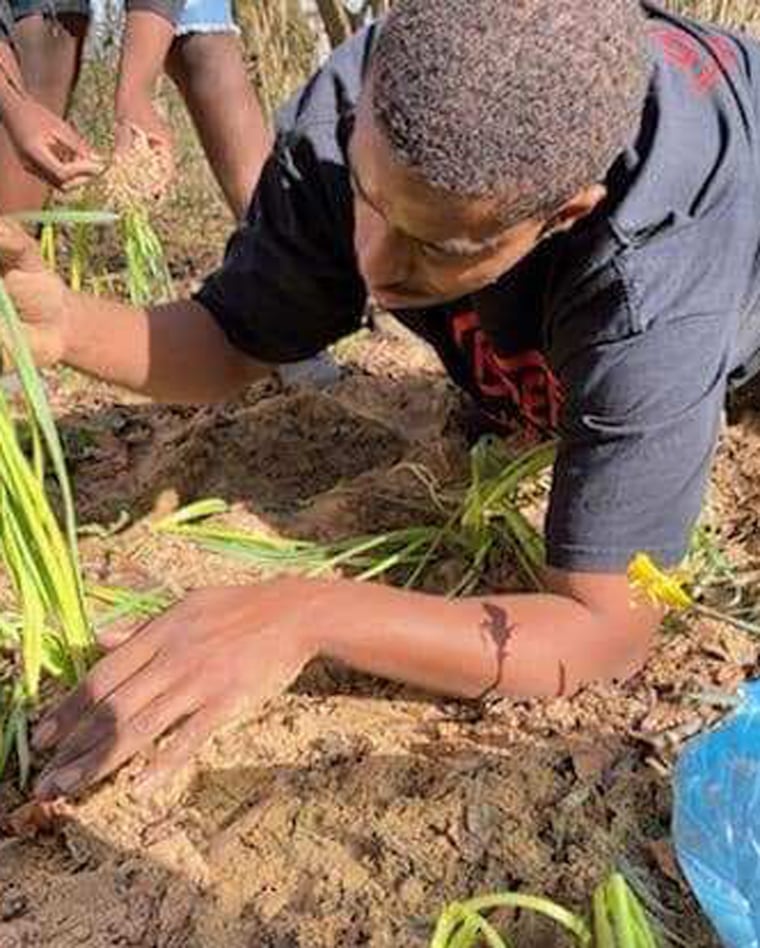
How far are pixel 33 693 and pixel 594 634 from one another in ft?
1.83

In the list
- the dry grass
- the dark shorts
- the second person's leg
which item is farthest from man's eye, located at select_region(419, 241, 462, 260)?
the dry grass

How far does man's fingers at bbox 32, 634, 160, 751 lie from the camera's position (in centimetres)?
135

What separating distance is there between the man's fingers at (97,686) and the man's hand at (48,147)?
94 cm

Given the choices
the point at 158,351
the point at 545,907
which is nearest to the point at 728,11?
the point at 158,351

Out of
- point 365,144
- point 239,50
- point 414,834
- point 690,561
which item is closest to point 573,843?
point 414,834

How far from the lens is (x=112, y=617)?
1.62 m

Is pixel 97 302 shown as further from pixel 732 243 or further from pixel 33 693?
pixel 732 243

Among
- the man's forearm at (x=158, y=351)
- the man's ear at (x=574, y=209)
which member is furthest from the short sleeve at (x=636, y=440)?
the man's forearm at (x=158, y=351)

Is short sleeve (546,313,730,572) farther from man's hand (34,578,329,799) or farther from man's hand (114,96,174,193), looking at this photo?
man's hand (114,96,174,193)

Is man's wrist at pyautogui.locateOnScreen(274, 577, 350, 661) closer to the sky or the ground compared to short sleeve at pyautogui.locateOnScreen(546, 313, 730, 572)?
closer to the ground

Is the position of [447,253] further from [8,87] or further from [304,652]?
[8,87]

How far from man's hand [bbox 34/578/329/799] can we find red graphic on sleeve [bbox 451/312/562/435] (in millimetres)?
437

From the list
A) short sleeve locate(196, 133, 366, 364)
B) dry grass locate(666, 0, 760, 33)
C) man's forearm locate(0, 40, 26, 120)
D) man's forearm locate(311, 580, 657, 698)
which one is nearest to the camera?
man's forearm locate(311, 580, 657, 698)

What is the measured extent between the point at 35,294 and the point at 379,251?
42 cm
